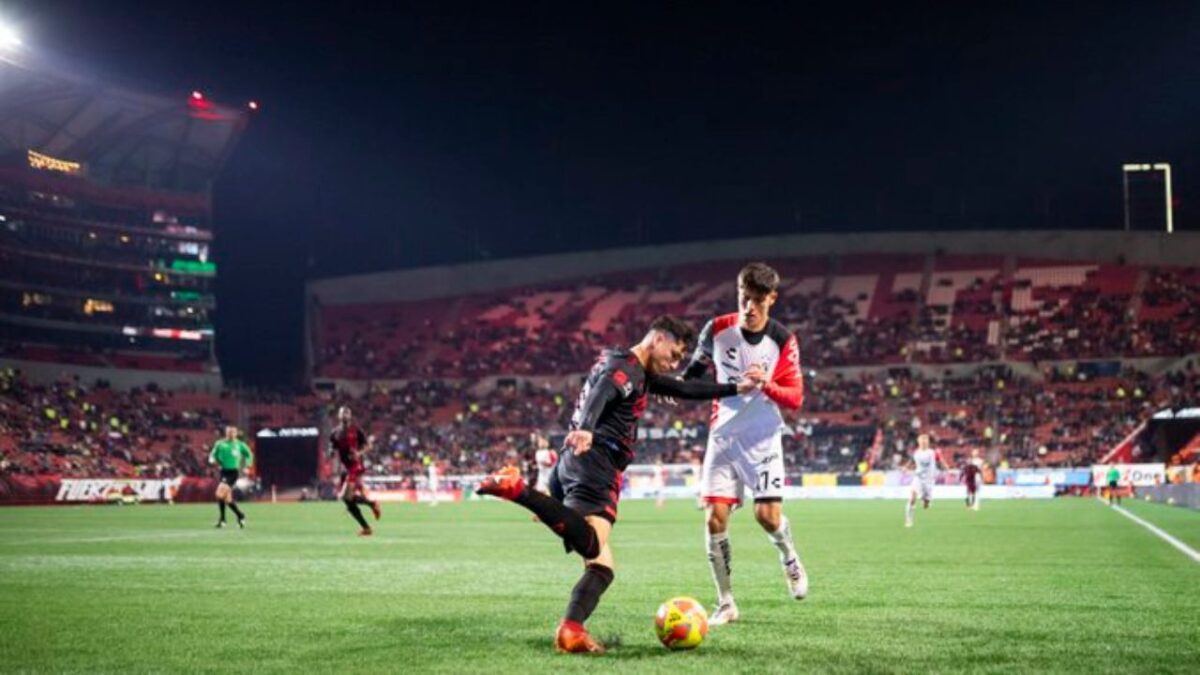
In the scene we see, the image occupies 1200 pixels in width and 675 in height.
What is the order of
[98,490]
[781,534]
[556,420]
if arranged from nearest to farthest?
[781,534] < [98,490] < [556,420]

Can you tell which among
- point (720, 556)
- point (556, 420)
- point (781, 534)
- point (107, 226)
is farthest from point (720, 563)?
point (107, 226)

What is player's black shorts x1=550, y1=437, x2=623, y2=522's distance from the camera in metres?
8.43

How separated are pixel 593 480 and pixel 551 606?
2.77m

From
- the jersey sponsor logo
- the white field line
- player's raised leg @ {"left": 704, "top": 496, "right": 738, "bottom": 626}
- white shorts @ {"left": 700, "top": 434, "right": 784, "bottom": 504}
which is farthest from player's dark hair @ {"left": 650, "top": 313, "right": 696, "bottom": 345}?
the white field line

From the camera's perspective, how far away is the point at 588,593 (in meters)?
8.10

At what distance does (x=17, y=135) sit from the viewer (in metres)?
66.7

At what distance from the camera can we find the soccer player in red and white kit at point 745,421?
10.3m

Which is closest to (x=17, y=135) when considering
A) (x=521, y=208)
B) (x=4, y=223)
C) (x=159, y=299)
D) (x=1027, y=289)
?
(x=4, y=223)

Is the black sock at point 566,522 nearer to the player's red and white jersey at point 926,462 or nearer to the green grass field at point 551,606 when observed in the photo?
the green grass field at point 551,606

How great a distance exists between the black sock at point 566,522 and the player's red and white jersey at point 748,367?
2.37 meters

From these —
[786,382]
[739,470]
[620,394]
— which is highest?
[786,382]

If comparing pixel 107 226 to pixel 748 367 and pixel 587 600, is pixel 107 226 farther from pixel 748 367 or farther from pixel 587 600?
pixel 587 600

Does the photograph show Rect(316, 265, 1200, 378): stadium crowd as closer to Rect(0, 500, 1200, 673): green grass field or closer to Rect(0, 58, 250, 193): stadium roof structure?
Rect(0, 58, 250, 193): stadium roof structure

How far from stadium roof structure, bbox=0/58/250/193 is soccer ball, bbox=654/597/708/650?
60.9m
